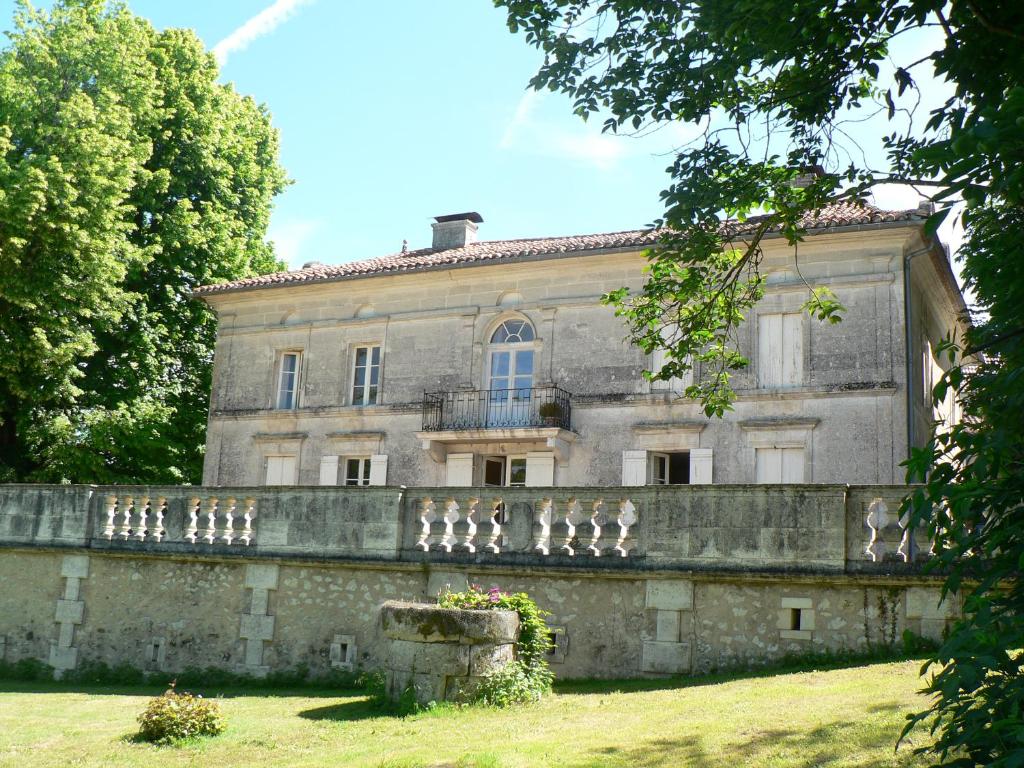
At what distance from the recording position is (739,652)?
416 inches

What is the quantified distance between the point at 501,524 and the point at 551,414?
366 inches

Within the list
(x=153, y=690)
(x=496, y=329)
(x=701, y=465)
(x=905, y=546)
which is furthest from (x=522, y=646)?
(x=496, y=329)

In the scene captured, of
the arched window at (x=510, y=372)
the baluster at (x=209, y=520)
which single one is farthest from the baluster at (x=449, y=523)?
the arched window at (x=510, y=372)

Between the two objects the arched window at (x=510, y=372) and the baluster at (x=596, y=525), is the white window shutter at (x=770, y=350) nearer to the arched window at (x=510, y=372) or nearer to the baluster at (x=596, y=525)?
the arched window at (x=510, y=372)

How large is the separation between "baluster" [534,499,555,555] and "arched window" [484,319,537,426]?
9.99 metres

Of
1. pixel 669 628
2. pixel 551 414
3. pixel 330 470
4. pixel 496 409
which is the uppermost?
pixel 496 409

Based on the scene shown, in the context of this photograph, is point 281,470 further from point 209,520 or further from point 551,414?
point 209,520

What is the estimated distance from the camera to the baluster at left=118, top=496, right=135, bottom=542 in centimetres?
1418

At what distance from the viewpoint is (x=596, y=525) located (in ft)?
37.5

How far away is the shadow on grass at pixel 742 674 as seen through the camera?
9758mm

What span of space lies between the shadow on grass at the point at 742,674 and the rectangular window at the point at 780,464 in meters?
9.46

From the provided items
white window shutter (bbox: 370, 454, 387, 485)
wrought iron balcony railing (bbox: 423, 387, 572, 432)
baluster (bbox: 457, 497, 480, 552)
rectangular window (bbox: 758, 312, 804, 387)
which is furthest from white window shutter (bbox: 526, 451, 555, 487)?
baluster (bbox: 457, 497, 480, 552)

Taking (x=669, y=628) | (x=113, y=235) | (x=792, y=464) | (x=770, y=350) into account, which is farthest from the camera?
(x=113, y=235)

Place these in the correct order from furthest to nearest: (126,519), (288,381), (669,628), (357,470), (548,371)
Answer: (288,381), (357,470), (548,371), (126,519), (669,628)
